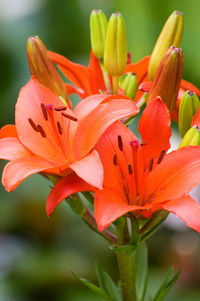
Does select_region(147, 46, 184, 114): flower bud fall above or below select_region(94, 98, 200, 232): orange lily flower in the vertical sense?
above

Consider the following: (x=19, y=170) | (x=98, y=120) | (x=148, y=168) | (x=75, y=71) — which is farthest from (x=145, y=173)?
(x=75, y=71)

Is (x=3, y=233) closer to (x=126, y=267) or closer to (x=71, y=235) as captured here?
(x=71, y=235)

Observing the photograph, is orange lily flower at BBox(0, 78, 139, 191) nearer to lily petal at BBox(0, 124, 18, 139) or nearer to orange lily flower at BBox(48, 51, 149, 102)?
lily petal at BBox(0, 124, 18, 139)

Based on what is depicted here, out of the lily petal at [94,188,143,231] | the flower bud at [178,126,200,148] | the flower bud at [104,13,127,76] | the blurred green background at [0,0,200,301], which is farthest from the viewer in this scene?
the blurred green background at [0,0,200,301]

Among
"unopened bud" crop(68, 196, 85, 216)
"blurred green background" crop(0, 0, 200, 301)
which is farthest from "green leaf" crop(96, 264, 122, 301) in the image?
"blurred green background" crop(0, 0, 200, 301)

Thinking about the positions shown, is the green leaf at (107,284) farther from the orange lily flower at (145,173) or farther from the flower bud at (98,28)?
the flower bud at (98,28)

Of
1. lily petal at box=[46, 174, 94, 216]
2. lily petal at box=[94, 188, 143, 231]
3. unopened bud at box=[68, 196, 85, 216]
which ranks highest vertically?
lily petal at box=[46, 174, 94, 216]

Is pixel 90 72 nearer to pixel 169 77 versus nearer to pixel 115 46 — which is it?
pixel 115 46

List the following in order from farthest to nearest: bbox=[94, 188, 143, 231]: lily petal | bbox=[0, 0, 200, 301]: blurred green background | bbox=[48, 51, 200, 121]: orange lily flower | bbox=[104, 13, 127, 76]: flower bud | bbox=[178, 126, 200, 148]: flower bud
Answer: bbox=[0, 0, 200, 301]: blurred green background → bbox=[48, 51, 200, 121]: orange lily flower → bbox=[104, 13, 127, 76]: flower bud → bbox=[178, 126, 200, 148]: flower bud → bbox=[94, 188, 143, 231]: lily petal

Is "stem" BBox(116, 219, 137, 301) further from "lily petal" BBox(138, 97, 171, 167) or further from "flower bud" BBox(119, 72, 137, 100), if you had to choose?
"flower bud" BBox(119, 72, 137, 100)

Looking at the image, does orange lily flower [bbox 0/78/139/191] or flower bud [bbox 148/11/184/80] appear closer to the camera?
orange lily flower [bbox 0/78/139/191]
